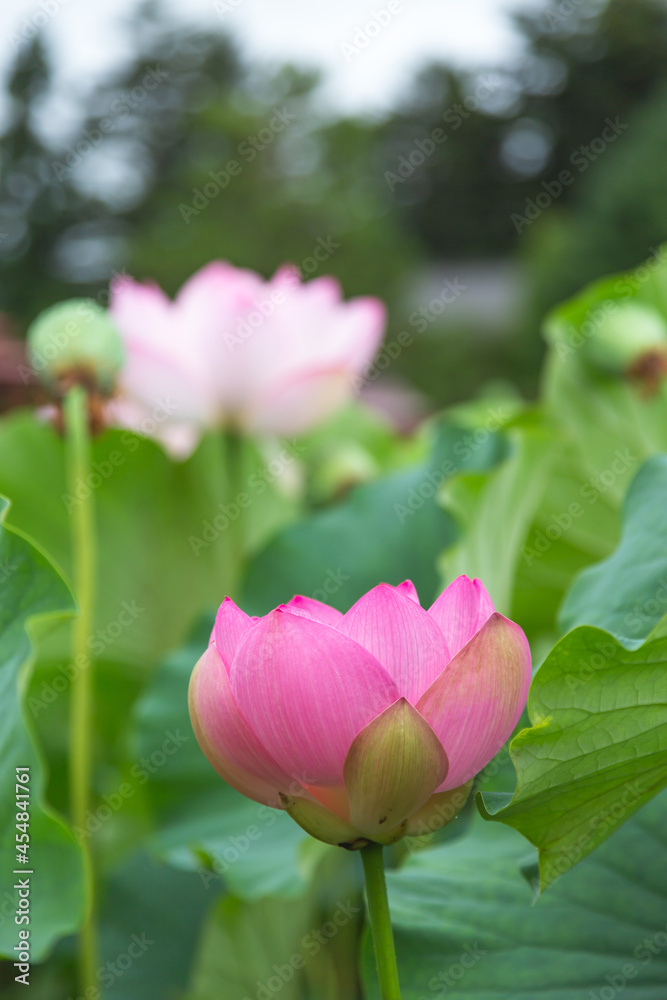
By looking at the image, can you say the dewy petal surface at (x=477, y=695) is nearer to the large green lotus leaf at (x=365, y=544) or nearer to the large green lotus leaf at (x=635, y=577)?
the large green lotus leaf at (x=635, y=577)

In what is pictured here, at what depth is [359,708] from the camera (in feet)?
0.65

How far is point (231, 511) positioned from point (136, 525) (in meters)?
0.06

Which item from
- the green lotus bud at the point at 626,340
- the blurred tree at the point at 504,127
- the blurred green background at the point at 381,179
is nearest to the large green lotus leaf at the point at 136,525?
the green lotus bud at the point at 626,340

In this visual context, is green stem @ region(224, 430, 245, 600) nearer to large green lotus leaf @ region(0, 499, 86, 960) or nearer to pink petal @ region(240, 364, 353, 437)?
pink petal @ region(240, 364, 353, 437)

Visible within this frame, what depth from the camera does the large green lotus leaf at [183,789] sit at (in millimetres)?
446

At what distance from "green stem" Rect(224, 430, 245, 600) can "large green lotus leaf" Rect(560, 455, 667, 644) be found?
0.95 feet

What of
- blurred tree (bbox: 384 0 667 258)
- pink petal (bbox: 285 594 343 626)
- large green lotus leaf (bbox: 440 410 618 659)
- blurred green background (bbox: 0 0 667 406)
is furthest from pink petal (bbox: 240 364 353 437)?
blurred tree (bbox: 384 0 667 258)

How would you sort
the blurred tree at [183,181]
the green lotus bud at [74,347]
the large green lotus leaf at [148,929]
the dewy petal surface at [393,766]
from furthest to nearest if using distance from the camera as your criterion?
the blurred tree at [183,181]
the large green lotus leaf at [148,929]
the green lotus bud at [74,347]
the dewy petal surface at [393,766]

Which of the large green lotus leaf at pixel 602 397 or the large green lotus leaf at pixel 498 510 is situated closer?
the large green lotus leaf at pixel 498 510

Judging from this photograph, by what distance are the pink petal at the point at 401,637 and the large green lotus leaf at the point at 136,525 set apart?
0.35m

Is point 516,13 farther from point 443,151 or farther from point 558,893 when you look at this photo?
point 558,893

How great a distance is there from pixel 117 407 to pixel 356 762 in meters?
0.50

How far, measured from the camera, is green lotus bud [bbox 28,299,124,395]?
394 mm

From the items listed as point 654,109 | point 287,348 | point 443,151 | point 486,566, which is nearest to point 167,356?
point 287,348
